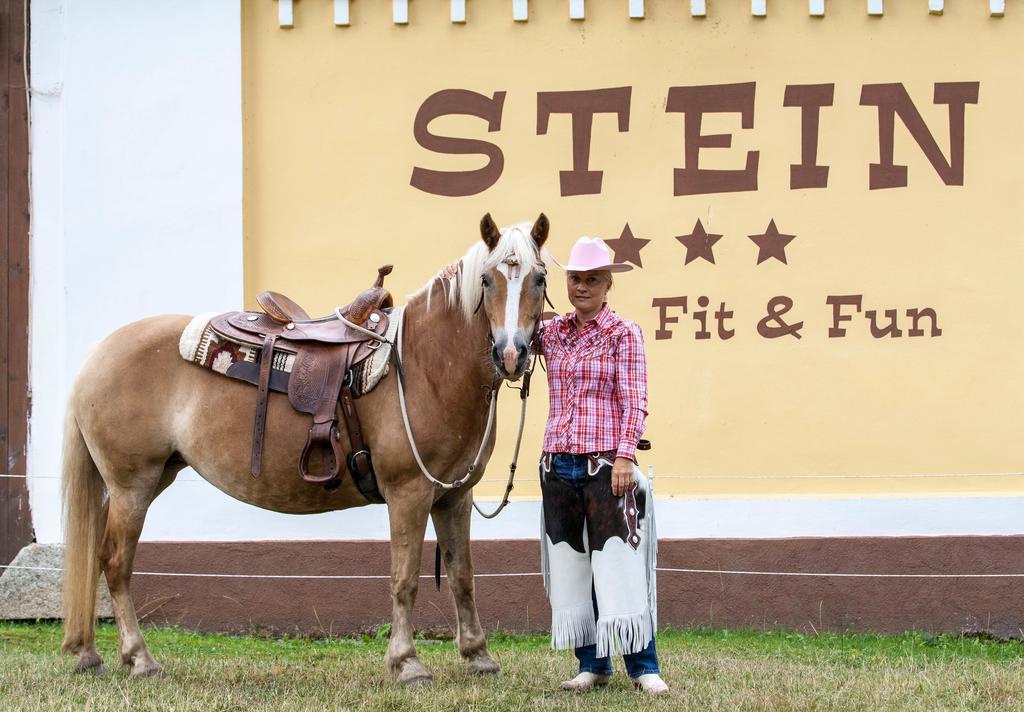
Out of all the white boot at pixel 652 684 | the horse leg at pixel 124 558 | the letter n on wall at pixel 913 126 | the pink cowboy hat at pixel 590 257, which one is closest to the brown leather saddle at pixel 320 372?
the horse leg at pixel 124 558

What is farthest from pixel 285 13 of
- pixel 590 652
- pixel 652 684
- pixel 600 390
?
pixel 652 684

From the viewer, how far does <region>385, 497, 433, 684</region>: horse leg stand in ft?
16.6

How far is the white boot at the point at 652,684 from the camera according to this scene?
191 inches

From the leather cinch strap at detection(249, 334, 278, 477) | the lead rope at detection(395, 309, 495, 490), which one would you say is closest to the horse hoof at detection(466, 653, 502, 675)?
the lead rope at detection(395, 309, 495, 490)

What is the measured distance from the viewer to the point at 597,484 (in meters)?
4.81

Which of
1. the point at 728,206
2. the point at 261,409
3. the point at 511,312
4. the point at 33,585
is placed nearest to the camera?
the point at 511,312

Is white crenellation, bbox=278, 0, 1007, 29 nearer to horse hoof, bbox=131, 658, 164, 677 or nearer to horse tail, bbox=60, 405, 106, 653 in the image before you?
horse tail, bbox=60, 405, 106, 653

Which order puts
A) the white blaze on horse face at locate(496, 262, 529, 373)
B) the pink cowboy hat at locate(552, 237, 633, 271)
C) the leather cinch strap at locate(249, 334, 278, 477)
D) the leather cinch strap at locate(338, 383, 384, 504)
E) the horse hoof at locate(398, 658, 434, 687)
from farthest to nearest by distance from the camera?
the leather cinch strap at locate(249, 334, 278, 477) → the leather cinch strap at locate(338, 383, 384, 504) → the horse hoof at locate(398, 658, 434, 687) → the pink cowboy hat at locate(552, 237, 633, 271) → the white blaze on horse face at locate(496, 262, 529, 373)

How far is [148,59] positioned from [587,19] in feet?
9.27

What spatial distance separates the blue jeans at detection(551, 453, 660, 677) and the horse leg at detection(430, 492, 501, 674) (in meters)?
0.52

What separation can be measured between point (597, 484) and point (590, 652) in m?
0.82

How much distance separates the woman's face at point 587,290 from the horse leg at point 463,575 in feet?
3.67

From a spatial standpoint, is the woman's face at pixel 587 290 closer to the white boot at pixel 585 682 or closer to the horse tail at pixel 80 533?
the white boot at pixel 585 682

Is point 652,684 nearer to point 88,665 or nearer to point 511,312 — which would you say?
point 511,312
